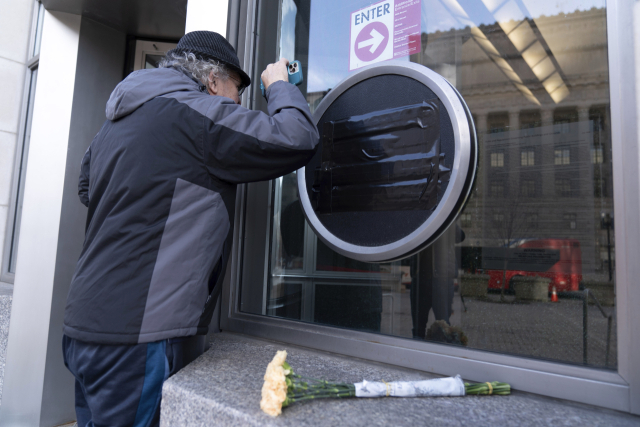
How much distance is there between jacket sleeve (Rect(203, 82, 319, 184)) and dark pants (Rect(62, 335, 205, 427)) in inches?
23.0

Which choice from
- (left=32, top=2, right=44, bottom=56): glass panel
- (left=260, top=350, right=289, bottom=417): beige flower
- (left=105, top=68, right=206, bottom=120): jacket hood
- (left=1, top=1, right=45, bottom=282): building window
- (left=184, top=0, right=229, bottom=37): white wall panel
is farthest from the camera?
(left=32, top=2, right=44, bottom=56): glass panel

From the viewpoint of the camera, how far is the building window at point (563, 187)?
4.11ft

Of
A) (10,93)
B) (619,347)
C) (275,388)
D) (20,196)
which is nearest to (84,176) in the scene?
(275,388)

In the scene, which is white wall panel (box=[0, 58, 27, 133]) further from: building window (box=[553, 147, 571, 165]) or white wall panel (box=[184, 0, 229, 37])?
building window (box=[553, 147, 571, 165])

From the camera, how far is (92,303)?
1.29 m

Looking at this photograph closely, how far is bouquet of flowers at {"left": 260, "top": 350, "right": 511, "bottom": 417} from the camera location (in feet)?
3.17

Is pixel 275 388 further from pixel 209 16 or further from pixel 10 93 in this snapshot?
pixel 10 93

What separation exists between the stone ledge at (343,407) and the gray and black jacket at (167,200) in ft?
0.59

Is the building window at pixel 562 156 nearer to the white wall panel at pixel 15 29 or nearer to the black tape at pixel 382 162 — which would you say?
the black tape at pixel 382 162

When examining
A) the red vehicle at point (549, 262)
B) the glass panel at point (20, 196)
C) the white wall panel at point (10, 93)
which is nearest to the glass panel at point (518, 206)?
the red vehicle at point (549, 262)

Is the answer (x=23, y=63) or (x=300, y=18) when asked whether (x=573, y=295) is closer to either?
(x=300, y=18)

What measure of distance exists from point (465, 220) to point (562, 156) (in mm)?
346

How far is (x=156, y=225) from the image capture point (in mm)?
1307

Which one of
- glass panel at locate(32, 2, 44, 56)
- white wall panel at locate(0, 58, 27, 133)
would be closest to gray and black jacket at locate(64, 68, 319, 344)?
white wall panel at locate(0, 58, 27, 133)
